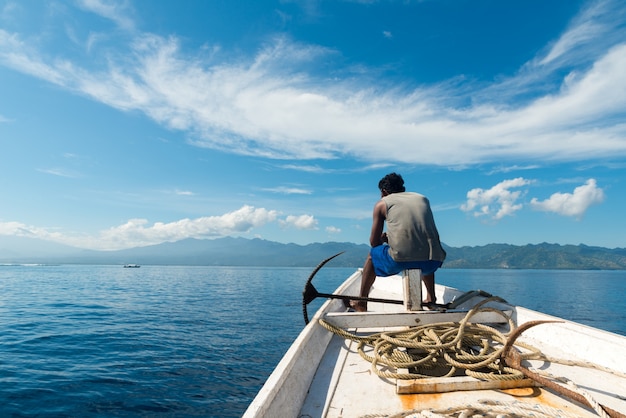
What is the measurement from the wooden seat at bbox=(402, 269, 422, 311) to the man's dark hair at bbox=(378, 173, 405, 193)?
53.5 inches

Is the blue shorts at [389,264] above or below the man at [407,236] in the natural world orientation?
below

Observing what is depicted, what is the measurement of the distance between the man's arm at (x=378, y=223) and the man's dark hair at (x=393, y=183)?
1.76ft

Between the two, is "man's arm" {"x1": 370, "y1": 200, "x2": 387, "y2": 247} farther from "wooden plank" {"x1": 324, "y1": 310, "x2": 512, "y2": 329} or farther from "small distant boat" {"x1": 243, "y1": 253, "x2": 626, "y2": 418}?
"wooden plank" {"x1": 324, "y1": 310, "x2": 512, "y2": 329}

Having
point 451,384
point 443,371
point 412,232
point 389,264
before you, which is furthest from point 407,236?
point 451,384

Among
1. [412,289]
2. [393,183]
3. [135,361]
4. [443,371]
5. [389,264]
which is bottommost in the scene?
[135,361]

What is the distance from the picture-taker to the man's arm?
4816 millimetres

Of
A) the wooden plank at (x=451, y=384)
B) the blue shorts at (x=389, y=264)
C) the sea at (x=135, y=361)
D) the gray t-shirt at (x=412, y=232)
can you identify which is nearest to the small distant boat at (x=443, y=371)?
the wooden plank at (x=451, y=384)

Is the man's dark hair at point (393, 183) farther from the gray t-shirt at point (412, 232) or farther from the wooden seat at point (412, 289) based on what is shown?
the wooden seat at point (412, 289)

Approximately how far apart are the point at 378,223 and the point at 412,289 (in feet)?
3.36

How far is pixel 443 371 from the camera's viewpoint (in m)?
3.43

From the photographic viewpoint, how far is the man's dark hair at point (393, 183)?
530 centimetres

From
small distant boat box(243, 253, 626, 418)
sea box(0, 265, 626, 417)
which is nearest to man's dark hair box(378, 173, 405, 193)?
small distant boat box(243, 253, 626, 418)

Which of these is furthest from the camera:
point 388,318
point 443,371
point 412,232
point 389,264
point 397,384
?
point 389,264

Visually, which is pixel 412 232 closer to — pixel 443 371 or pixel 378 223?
pixel 378 223
